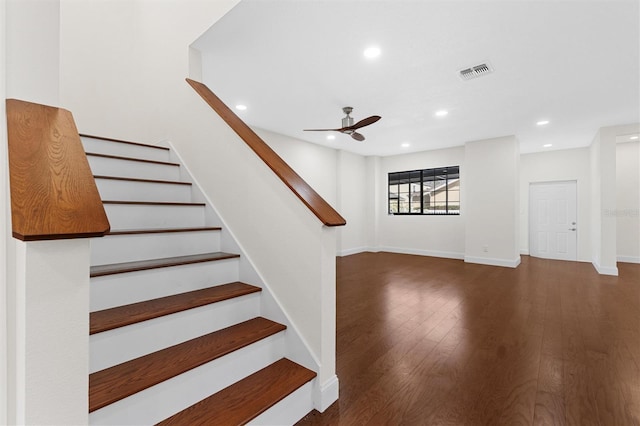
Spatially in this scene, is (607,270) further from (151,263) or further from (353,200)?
(151,263)

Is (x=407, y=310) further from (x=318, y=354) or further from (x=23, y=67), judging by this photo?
(x=23, y=67)

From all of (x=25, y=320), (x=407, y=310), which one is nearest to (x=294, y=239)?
(x=25, y=320)

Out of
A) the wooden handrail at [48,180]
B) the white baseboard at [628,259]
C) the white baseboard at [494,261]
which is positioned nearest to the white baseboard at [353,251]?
the white baseboard at [494,261]

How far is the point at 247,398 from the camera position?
139cm

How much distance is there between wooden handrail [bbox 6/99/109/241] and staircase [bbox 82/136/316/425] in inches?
23.4

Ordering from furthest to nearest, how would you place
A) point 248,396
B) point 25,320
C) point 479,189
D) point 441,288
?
point 479,189
point 441,288
point 248,396
point 25,320

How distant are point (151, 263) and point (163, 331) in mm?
483

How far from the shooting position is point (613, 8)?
7.31 feet

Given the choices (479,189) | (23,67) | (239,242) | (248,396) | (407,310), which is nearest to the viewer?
(23,67)

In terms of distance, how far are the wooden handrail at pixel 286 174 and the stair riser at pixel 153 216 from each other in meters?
0.78

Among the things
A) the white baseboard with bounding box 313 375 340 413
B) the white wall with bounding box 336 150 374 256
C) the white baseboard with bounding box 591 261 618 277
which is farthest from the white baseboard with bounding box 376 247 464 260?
the white baseboard with bounding box 313 375 340 413

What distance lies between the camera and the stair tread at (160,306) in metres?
1.30

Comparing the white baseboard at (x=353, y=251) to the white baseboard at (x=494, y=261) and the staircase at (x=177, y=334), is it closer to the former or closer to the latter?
the white baseboard at (x=494, y=261)

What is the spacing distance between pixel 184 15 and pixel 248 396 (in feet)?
10.8
